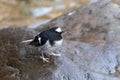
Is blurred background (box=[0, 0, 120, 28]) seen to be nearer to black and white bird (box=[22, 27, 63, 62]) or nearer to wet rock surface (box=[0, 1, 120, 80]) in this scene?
wet rock surface (box=[0, 1, 120, 80])

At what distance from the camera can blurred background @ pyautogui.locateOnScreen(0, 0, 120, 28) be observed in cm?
1202

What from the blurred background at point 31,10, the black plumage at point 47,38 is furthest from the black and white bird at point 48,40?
the blurred background at point 31,10

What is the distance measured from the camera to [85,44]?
6.05 metres

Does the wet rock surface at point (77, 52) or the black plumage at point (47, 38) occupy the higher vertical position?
the black plumage at point (47, 38)

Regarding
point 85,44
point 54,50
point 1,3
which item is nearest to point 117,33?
point 85,44

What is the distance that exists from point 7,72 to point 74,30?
1.91m

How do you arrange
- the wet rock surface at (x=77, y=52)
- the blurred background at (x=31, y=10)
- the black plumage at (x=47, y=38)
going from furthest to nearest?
the blurred background at (x=31, y=10), the black plumage at (x=47, y=38), the wet rock surface at (x=77, y=52)

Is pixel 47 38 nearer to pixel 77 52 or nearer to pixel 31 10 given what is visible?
pixel 77 52

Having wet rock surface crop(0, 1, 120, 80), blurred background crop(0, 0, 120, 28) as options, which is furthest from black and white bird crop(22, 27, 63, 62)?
blurred background crop(0, 0, 120, 28)

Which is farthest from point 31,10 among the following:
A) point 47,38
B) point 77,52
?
point 47,38

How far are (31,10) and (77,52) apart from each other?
23.2ft

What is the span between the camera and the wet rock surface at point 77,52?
5.15 metres

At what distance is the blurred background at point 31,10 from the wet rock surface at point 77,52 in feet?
16.4

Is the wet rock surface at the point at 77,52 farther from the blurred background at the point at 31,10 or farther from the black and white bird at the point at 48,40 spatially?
the blurred background at the point at 31,10
